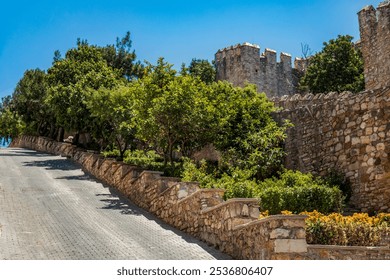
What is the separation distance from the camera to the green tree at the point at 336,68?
37.5 m

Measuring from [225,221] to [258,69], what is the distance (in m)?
30.1

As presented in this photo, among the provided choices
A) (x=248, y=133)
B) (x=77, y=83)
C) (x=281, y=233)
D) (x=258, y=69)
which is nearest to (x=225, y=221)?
(x=281, y=233)

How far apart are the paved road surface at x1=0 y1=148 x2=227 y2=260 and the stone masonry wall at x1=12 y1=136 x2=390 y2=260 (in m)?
0.38

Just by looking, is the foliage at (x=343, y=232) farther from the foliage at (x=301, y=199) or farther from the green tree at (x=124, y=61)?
the green tree at (x=124, y=61)

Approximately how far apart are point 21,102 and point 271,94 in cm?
2316

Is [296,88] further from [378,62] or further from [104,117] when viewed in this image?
[104,117]

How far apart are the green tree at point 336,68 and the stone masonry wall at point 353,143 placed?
68.9ft

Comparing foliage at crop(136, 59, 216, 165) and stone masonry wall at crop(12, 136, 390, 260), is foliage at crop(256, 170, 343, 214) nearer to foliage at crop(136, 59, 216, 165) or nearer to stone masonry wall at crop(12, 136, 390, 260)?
stone masonry wall at crop(12, 136, 390, 260)

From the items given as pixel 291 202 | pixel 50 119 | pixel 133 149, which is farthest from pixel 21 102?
pixel 291 202

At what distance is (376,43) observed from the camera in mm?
27156

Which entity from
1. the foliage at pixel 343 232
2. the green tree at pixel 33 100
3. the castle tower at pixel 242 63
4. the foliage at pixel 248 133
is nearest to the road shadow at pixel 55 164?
the green tree at pixel 33 100

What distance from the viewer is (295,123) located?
18.5 meters

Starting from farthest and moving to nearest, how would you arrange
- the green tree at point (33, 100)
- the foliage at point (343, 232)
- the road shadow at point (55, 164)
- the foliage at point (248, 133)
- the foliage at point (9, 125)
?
the foliage at point (9, 125)
the green tree at point (33, 100)
the road shadow at point (55, 164)
the foliage at point (248, 133)
the foliage at point (343, 232)

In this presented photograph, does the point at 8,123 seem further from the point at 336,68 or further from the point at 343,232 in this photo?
the point at 343,232
